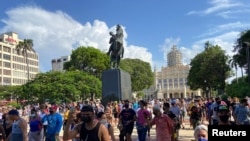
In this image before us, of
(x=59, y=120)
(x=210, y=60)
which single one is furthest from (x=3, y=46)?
(x=59, y=120)

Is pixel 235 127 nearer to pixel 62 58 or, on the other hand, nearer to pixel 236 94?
pixel 236 94

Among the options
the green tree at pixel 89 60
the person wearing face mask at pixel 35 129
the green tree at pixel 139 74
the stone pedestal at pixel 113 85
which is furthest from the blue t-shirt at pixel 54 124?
the green tree at pixel 139 74

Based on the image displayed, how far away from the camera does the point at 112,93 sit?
23.7 metres

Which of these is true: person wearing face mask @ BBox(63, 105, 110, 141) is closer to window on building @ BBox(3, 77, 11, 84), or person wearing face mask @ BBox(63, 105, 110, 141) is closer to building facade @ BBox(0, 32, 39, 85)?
building facade @ BBox(0, 32, 39, 85)

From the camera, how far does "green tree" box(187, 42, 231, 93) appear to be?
211 ft

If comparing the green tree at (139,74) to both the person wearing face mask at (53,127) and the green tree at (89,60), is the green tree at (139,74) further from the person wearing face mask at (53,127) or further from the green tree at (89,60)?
the person wearing face mask at (53,127)

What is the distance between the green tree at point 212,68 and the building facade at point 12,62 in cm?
5608

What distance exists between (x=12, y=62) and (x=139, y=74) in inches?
1925

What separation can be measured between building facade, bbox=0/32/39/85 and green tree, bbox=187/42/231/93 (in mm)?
56085

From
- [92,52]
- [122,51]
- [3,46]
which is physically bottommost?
[122,51]

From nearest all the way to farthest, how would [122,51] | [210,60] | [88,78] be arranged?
[122,51] → [88,78] → [210,60]

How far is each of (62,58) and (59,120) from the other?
539ft

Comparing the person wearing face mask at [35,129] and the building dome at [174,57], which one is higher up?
the building dome at [174,57]

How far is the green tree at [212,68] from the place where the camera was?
6444 centimetres
